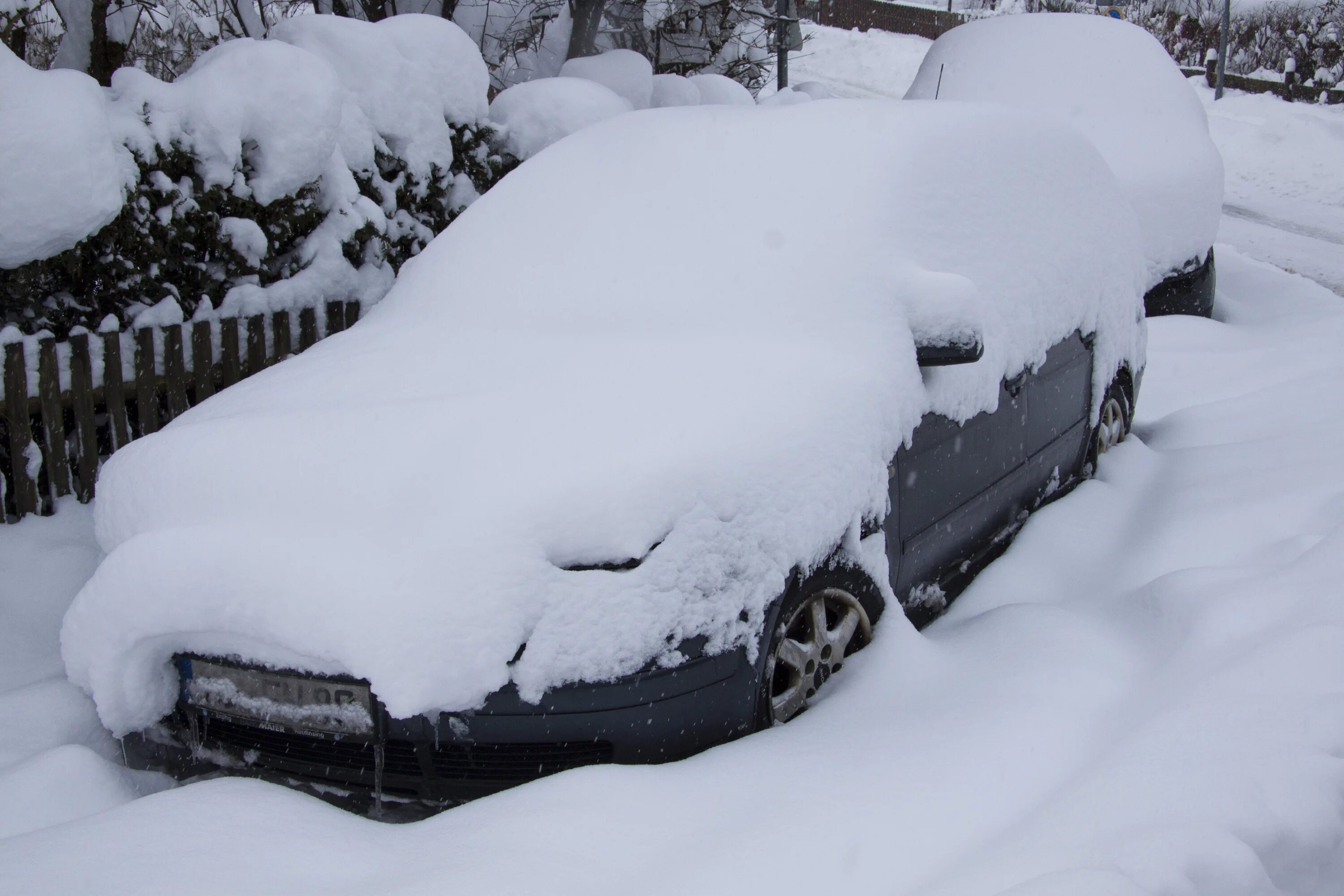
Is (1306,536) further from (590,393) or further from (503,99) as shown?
(503,99)

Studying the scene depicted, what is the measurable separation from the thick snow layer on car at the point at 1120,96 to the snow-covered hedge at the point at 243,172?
319cm

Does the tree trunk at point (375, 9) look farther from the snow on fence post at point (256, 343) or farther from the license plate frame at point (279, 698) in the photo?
the license plate frame at point (279, 698)

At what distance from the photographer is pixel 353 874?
6.98ft

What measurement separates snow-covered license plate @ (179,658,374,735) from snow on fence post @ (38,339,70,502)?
239 cm

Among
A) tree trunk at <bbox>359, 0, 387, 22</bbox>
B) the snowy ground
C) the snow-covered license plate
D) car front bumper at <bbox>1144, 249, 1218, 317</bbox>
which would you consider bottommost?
car front bumper at <bbox>1144, 249, 1218, 317</bbox>

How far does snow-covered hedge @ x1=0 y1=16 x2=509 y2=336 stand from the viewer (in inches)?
164

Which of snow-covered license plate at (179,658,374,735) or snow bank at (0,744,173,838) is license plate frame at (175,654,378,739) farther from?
snow bank at (0,744,173,838)

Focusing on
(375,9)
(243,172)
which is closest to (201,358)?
(243,172)

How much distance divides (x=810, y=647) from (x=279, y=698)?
1.30m

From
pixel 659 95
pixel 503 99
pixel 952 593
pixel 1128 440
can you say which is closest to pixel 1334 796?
pixel 952 593

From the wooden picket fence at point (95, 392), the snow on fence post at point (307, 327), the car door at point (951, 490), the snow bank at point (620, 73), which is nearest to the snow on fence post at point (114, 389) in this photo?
the wooden picket fence at point (95, 392)

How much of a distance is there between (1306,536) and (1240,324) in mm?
4554

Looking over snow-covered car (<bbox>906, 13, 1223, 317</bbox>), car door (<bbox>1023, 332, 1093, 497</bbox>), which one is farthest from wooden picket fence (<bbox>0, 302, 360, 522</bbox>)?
snow-covered car (<bbox>906, 13, 1223, 317</bbox>)

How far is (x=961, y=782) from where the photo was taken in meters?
2.38
